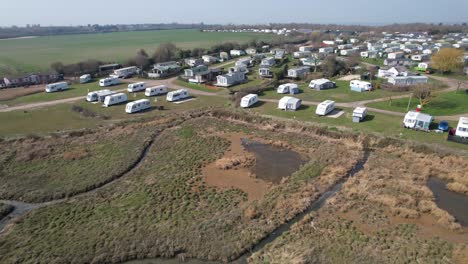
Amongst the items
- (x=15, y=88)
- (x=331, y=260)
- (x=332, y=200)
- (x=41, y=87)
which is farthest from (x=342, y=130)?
(x=15, y=88)

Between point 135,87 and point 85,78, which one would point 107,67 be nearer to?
point 85,78

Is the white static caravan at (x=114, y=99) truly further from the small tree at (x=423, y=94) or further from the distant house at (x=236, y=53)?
the distant house at (x=236, y=53)

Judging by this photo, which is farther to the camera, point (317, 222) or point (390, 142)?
point (390, 142)

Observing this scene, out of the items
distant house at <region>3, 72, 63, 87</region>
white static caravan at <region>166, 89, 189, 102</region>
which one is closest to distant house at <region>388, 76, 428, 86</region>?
white static caravan at <region>166, 89, 189, 102</region>

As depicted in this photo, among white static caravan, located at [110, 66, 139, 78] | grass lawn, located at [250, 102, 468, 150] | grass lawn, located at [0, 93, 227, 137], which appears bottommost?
grass lawn, located at [250, 102, 468, 150]

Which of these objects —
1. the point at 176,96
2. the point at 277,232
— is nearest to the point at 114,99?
the point at 176,96

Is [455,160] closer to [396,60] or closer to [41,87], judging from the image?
[396,60]

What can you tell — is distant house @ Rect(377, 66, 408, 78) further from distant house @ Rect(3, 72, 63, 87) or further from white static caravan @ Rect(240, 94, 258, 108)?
distant house @ Rect(3, 72, 63, 87)

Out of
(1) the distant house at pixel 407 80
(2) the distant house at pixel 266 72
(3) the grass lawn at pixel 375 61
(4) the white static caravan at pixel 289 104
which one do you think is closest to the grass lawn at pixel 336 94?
(1) the distant house at pixel 407 80
